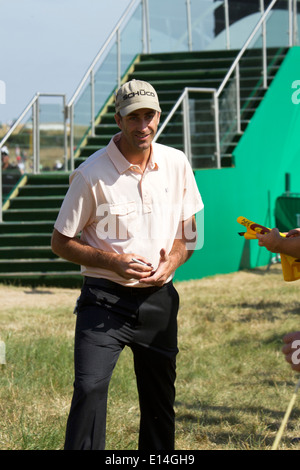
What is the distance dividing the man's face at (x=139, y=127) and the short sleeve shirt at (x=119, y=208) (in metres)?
0.11

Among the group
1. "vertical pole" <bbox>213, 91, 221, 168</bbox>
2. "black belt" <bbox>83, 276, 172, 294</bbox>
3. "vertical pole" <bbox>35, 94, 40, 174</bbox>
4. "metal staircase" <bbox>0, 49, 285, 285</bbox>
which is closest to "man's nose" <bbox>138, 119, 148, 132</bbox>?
"black belt" <bbox>83, 276, 172, 294</bbox>

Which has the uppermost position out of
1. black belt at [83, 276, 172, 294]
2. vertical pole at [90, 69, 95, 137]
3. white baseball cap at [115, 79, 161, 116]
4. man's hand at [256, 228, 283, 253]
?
vertical pole at [90, 69, 95, 137]

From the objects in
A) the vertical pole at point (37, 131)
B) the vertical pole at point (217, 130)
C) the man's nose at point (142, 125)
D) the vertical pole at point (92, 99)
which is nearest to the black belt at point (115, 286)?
the man's nose at point (142, 125)

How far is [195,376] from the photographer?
742 centimetres

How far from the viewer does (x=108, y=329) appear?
4.24 metres

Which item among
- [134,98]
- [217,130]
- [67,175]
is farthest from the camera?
[67,175]

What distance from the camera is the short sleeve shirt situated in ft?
14.2

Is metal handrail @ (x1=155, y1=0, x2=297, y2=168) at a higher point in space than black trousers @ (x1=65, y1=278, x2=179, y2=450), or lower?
higher

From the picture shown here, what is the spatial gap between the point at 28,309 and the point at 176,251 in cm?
611

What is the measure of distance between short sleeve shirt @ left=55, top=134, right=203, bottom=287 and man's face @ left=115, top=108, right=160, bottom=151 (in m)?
0.11

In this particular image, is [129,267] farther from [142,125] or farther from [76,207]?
[142,125]

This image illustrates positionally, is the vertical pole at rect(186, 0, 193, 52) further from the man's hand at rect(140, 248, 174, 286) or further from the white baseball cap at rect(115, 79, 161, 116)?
the man's hand at rect(140, 248, 174, 286)

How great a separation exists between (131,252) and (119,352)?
53cm

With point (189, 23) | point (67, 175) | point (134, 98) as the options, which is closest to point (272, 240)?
point (134, 98)
